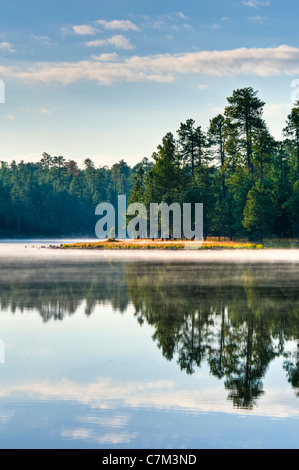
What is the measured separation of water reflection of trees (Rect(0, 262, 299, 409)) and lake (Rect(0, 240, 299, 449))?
0.13 ft

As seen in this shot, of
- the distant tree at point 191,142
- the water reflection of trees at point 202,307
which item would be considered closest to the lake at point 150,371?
the water reflection of trees at point 202,307

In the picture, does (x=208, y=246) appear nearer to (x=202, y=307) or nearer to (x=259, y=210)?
(x=259, y=210)

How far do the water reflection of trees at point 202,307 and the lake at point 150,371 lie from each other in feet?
0.13

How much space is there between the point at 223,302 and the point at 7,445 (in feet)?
42.9

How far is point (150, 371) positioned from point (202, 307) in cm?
762

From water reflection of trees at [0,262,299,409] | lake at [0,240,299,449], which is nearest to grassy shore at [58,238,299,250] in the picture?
water reflection of trees at [0,262,299,409]

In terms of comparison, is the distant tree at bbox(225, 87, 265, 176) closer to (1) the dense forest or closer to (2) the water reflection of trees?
(1) the dense forest

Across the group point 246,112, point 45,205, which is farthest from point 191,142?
point 45,205

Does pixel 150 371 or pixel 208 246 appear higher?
pixel 150 371

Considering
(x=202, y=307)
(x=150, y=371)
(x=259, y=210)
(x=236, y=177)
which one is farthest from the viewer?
(x=236, y=177)

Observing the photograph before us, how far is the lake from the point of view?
24.7ft

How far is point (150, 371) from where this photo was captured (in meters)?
10.7

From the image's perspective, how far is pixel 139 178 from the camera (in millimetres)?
113188
